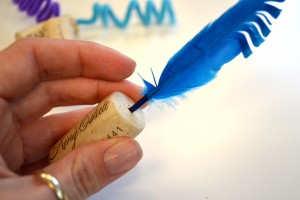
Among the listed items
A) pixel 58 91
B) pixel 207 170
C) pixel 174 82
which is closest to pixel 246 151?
pixel 207 170

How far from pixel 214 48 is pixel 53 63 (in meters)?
0.25

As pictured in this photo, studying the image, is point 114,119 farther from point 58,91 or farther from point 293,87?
point 293,87

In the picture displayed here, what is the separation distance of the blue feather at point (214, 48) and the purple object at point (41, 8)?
432 mm

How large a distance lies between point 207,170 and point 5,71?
0.33m

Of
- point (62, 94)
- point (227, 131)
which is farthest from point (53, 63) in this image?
point (227, 131)

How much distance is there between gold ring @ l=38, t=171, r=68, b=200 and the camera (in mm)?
365

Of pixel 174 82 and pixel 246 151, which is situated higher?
pixel 174 82

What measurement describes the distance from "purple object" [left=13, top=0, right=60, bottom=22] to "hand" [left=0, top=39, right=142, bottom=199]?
0.96 ft

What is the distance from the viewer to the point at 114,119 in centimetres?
42

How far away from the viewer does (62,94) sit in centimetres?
57

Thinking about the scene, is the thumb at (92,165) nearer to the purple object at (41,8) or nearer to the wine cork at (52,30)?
the wine cork at (52,30)

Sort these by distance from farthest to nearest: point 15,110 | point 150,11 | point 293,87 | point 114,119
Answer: point 150,11 < point 293,87 < point 15,110 < point 114,119

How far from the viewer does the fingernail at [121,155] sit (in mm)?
401

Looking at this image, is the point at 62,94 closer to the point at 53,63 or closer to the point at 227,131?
the point at 53,63
